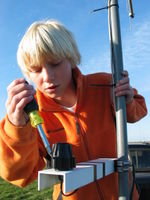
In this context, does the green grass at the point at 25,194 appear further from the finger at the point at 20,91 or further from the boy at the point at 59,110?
the finger at the point at 20,91

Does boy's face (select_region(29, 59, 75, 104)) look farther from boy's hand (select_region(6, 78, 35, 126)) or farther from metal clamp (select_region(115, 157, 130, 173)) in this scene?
metal clamp (select_region(115, 157, 130, 173))

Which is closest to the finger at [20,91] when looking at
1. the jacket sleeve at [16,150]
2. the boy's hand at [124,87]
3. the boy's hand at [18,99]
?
the boy's hand at [18,99]

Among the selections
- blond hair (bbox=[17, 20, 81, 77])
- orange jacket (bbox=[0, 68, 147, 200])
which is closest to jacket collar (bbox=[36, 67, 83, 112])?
orange jacket (bbox=[0, 68, 147, 200])

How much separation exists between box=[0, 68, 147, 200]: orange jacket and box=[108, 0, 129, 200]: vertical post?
0.61 ft

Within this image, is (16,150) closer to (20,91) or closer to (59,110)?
(20,91)

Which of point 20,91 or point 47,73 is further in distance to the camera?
point 47,73

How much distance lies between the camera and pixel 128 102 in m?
1.55

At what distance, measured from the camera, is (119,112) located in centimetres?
140

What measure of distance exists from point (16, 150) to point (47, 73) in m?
0.44

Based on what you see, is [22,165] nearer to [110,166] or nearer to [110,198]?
[110,166]

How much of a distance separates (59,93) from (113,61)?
1.25 feet

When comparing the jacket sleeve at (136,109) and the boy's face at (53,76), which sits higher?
the boy's face at (53,76)

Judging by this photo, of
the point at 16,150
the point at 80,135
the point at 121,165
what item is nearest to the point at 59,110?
the point at 80,135

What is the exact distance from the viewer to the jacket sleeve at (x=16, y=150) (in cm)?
135
